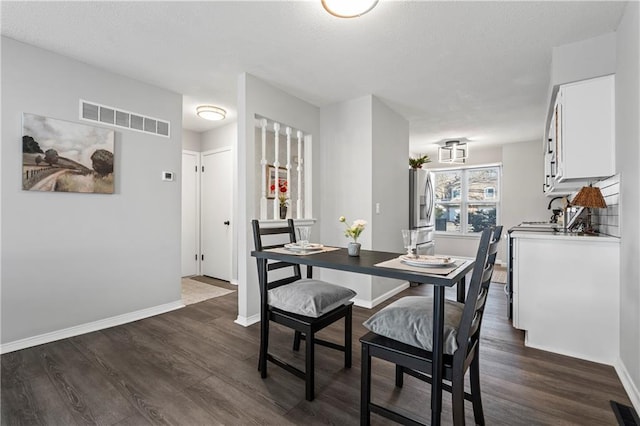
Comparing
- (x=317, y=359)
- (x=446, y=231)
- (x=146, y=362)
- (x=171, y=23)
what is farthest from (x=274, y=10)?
(x=446, y=231)

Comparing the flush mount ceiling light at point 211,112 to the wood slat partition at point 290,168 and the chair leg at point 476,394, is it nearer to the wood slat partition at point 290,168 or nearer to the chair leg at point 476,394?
the wood slat partition at point 290,168

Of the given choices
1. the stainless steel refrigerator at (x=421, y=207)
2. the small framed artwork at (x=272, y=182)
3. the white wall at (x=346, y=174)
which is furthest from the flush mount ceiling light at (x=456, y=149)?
the small framed artwork at (x=272, y=182)

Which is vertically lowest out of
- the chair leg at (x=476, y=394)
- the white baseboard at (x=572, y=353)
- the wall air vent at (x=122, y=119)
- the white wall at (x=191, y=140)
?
the white baseboard at (x=572, y=353)

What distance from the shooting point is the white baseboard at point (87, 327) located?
7.78ft

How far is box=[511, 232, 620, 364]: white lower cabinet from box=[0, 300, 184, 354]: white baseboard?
3483mm

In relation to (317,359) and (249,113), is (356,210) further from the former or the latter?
(317,359)

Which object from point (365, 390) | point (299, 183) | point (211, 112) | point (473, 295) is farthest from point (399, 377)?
point (211, 112)

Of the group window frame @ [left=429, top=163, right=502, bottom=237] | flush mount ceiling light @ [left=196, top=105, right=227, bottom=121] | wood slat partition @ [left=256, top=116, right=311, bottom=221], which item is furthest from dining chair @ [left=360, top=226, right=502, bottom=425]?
window frame @ [left=429, top=163, right=502, bottom=237]

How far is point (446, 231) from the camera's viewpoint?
279 inches

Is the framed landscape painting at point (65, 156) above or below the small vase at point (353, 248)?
above

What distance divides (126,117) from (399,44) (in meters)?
2.71

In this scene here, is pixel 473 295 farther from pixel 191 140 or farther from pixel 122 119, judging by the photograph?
pixel 191 140

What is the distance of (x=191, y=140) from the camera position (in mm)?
5004

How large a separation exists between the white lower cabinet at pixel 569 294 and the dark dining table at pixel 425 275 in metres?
1.15
